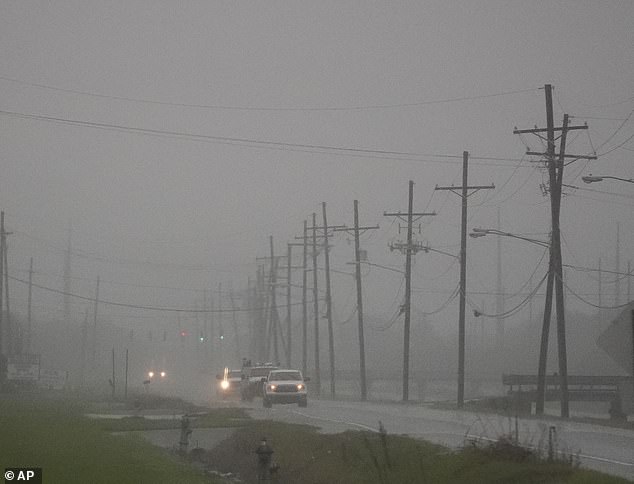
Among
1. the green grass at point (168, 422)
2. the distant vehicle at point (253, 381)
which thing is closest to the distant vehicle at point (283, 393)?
the distant vehicle at point (253, 381)

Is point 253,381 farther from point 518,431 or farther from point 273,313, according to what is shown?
point 518,431

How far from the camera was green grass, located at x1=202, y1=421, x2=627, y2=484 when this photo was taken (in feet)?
52.1

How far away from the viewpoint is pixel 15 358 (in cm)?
7494

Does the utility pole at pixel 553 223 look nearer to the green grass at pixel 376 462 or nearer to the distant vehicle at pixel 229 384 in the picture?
the green grass at pixel 376 462

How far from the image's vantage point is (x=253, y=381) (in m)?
63.1

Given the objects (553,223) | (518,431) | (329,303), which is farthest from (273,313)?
(518,431)

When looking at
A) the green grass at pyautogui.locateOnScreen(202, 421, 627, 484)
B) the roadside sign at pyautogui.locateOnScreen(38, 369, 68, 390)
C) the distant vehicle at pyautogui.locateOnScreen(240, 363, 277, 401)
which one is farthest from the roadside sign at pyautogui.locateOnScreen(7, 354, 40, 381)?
the green grass at pyautogui.locateOnScreen(202, 421, 627, 484)

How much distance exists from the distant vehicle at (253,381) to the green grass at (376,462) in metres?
33.2

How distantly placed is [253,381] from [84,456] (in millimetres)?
44359

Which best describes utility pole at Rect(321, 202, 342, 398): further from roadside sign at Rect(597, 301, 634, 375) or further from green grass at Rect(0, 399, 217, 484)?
green grass at Rect(0, 399, 217, 484)

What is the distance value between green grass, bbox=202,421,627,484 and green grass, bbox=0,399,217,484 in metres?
2.08

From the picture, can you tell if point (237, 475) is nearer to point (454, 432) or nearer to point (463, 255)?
point (454, 432)

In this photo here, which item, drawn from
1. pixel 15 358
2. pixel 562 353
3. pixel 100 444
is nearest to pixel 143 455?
pixel 100 444

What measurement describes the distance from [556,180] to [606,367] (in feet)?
180
